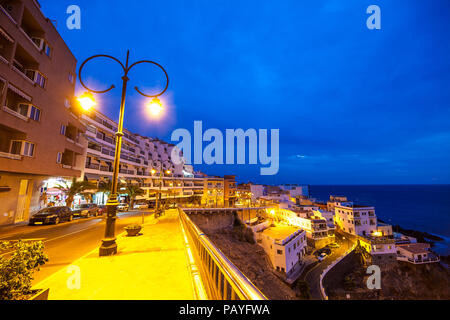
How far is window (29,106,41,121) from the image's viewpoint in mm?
14655

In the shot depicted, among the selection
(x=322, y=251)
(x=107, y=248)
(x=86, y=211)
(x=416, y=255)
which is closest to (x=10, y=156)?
(x=86, y=211)

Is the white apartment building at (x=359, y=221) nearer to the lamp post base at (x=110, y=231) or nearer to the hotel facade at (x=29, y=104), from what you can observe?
the lamp post base at (x=110, y=231)

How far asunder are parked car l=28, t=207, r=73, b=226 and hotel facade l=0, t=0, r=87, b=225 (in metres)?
2.31

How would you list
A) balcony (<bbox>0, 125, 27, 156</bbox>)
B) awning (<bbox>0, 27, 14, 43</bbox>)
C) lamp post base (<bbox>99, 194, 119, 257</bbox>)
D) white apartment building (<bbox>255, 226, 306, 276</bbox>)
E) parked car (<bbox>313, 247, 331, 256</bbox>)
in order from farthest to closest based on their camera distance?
parked car (<bbox>313, 247, 331, 256</bbox>) → white apartment building (<bbox>255, 226, 306, 276</bbox>) → balcony (<bbox>0, 125, 27, 156</bbox>) → awning (<bbox>0, 27, 14, 43</bbox>) → lamp post base (<bbox>99, 194, 119, 257</bbox>)

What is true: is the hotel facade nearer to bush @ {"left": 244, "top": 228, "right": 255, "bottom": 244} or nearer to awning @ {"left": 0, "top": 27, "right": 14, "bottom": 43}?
awning @ {"left": 0, "top": 27, "right": 14, "bottom": 43}

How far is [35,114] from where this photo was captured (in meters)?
15.0

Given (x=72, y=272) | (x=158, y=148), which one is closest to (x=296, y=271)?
(x=72, y=272)

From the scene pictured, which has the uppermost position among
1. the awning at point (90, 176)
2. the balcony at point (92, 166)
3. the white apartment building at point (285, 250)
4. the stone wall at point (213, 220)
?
the balcony at point (92, 166)

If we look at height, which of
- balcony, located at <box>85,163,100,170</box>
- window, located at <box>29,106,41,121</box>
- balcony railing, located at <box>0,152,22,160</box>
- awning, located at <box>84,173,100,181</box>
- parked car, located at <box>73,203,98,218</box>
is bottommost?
parked car, located at <box>73,203,98,218</box>

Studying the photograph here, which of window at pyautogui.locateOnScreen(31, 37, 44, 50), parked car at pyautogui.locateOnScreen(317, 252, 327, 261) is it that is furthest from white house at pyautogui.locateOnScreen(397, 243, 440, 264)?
window at pyautogui.locateOnScreen(31, 37, 44, 50)

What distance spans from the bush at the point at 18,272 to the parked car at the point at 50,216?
1597 centimetres

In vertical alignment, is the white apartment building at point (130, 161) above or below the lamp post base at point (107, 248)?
above

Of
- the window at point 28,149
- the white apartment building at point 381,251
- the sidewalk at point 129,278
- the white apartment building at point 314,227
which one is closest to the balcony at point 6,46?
the window at point 28,149

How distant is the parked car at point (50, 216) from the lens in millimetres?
14719
